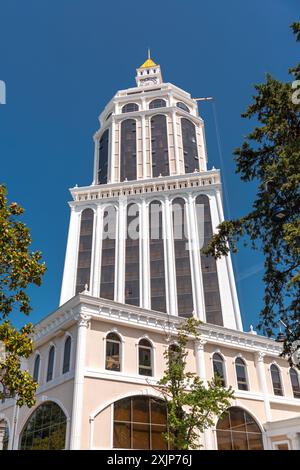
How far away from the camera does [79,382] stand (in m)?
21.8

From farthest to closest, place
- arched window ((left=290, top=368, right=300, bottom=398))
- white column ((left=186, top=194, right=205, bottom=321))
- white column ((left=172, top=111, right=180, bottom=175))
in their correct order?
white column ((left=172, top=111, right=180, bottom=175)) → white column ((left=186, top=194, right=205, bottom=321)) → arched window ((left=290, top=368, right=300, bottom=398))

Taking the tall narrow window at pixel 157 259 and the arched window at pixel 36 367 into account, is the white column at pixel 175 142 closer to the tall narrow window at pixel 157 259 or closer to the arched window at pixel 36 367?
the tall narrow window at pixel 157 259

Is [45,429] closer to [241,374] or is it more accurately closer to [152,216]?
[241,374]

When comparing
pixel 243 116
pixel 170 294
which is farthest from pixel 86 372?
pixel 170 294

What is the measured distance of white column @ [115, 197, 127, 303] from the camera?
52.0m

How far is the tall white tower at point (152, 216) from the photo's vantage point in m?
51.2

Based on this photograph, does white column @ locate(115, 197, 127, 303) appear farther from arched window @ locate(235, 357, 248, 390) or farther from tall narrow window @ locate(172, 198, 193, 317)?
arched window @ locate(235, 357, 248, 390)

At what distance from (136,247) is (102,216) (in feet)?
24.5

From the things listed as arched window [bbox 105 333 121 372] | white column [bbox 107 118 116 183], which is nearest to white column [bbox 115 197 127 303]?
white column [bbox 107 118 116 183]

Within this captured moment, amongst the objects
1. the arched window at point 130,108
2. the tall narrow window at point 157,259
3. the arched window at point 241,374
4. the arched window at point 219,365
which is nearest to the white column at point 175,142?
the arched window at point 130,108

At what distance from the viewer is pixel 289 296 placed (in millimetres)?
15766

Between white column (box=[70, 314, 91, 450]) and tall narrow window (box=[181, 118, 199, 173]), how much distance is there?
47.5 meters

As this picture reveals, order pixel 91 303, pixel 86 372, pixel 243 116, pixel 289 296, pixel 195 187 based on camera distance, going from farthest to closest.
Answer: pixel 195 187, pixel 91 303, pixel 86 372, pixel 243 116, pixel 289 296
